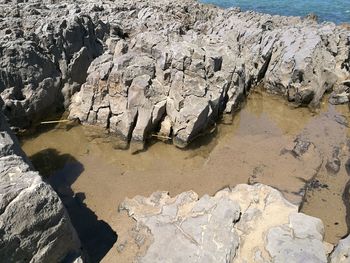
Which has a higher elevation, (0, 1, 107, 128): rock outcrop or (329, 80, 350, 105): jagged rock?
(0, 1, 107, 128): rock outcrop

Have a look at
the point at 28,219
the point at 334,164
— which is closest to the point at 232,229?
the point at 28,219

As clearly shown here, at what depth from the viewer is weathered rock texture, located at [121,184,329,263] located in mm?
7500

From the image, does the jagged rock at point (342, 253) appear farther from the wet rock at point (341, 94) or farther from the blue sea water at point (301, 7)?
the blue sea water at point (301, 7)

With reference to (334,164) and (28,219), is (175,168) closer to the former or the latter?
(334,164)

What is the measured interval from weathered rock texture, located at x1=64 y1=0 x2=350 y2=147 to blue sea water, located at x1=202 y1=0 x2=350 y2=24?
23.0 meters

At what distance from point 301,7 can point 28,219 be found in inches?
1866

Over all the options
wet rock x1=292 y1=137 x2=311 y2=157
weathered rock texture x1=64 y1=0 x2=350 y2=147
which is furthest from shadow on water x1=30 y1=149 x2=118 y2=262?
wet rock x1=292 y1=137 x2=311 y2=157

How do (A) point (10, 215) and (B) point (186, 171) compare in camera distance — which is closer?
(A) point (10, 215)

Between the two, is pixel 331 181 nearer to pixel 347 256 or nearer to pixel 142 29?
pixel 347 256

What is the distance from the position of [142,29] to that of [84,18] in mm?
4635

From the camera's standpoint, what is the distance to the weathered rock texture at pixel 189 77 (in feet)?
43.9

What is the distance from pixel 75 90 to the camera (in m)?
15.7

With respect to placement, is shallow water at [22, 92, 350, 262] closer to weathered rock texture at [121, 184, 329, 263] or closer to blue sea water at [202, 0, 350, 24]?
weathered rock texture at [121, 184, 329, 263]

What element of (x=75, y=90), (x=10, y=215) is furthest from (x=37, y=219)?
(x=75, y=90)
